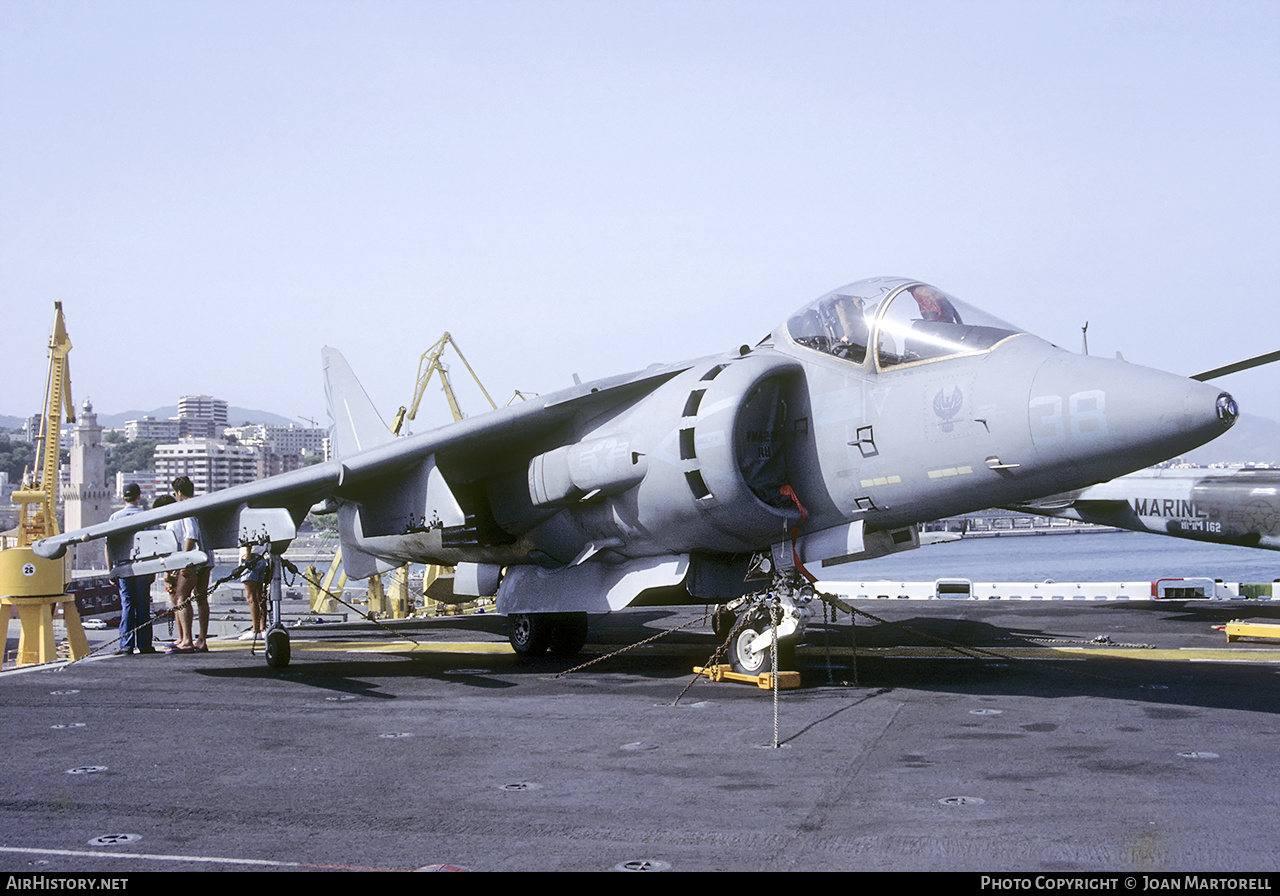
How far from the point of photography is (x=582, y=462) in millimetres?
10977

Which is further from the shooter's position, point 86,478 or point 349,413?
point 86,478

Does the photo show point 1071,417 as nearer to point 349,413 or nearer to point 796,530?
point 796,530

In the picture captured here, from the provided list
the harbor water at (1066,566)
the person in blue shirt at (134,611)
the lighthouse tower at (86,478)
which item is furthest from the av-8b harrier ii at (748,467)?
the lighthouse tower at (86,478)

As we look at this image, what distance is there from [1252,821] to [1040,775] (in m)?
1.27

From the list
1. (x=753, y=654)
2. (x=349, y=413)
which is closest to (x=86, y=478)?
(x=349, y=413)

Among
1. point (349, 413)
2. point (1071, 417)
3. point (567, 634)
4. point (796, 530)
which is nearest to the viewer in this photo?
point (1071, 417)

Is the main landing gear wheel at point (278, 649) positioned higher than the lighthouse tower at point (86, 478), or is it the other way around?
the lighthouse tower at point (86, 478)

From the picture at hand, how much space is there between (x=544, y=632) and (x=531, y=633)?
0.18 m

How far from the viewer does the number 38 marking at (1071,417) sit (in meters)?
7.50

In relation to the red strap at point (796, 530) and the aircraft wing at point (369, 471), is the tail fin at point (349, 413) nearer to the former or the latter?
the aircraft wing at point (369, 471)

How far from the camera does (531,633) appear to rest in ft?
42.7

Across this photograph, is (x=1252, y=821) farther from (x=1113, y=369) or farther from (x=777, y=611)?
(x=777, y=611)

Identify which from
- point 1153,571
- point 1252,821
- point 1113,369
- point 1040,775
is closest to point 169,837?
point 1040,775

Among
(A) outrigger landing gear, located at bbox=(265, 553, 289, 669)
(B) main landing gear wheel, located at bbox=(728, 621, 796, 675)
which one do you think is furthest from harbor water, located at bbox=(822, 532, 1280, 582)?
(B) main landing gear wheel, located at bbox=(728, 621, 796, 675)
